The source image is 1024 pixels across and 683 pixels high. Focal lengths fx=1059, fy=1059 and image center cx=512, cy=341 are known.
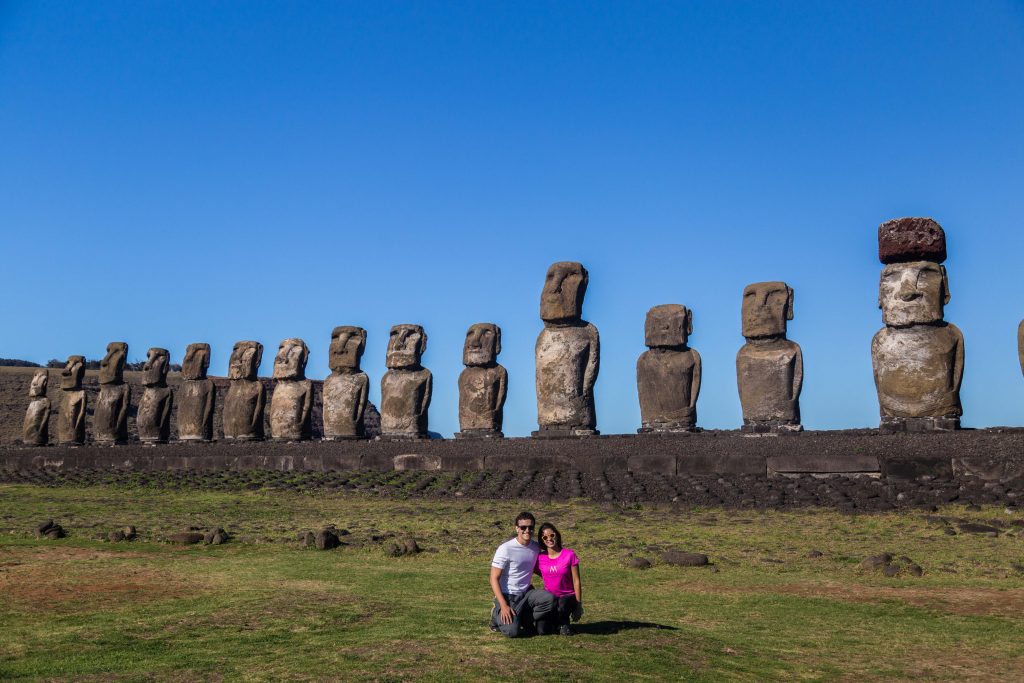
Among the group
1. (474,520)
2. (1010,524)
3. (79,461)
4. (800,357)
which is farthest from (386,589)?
(79,461)

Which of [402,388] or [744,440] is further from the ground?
[402,388]

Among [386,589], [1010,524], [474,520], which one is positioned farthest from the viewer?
[474,520]

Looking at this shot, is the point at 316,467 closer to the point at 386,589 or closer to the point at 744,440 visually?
the point at 744,440

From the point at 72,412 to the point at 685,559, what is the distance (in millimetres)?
23253

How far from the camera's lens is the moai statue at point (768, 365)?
1664 cm

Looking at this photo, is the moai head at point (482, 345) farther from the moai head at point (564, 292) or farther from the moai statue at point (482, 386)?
the moai head at point (564, 292)

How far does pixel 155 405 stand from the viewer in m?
26.1

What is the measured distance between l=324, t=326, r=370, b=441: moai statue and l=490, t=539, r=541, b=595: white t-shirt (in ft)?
52.3

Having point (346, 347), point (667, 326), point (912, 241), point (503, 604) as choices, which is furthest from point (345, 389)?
point (503, 604)

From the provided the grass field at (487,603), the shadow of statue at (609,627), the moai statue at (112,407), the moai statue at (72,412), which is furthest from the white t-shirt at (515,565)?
the moai statue at (72,412)

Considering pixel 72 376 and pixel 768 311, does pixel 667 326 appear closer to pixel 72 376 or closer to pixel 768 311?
pixel 768 311

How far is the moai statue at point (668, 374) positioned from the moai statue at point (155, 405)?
13.0 m

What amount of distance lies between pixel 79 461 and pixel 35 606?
19.5m

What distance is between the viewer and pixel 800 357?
660 inches
